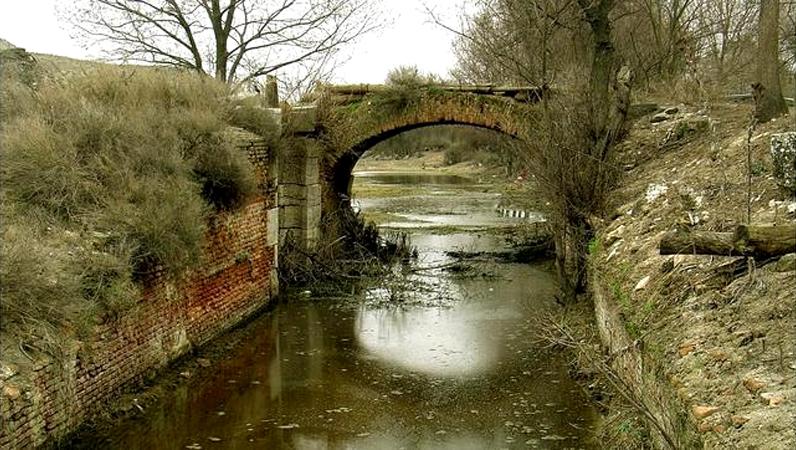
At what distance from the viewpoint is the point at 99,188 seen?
30.0 feet

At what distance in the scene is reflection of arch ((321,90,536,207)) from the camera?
54.5 ft

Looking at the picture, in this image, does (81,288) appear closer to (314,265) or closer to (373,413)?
(373,413)

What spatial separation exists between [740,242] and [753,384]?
4.25 ft

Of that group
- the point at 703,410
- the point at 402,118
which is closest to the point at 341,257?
the point at 402,118

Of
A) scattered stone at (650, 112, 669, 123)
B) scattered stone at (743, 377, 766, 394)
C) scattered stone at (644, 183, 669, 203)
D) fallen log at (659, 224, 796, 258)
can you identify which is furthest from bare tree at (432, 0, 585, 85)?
scattered stone at (743, 377, 766, 394)

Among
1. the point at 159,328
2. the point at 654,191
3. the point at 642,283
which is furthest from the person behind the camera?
the point at 654,191

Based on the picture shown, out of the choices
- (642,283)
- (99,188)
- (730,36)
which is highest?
(730,36)

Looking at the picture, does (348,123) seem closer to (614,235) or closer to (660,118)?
(660,118)

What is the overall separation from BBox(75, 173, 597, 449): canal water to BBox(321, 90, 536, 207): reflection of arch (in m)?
3.20

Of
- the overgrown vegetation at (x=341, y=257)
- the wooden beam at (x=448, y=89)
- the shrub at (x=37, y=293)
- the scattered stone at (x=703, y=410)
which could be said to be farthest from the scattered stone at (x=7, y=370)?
the wooden beam at (x=448, y=89)

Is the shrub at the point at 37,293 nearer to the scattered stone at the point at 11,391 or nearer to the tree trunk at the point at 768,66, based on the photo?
the scattered stone at the point at 11,391

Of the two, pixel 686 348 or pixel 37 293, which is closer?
pixel 686 348

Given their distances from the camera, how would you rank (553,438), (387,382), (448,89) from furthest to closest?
(448,89)
(387,382)
(553,438)

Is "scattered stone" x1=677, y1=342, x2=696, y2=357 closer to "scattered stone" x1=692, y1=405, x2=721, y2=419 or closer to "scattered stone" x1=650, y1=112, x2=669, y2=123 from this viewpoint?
"scattered stone" x1=692, y1=405, x2=721, y2=419
